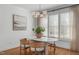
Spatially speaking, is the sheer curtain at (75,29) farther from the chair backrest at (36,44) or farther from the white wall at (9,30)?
the white wall at (9,30)

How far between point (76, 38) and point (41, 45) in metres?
0.54

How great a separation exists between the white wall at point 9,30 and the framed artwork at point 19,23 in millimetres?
46

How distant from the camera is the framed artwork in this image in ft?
4.07

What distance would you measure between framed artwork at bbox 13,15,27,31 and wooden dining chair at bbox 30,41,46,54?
0.93 ft

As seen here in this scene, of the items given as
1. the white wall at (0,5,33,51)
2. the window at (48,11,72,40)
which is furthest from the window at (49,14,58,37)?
the white wall at (0,5,33,51)

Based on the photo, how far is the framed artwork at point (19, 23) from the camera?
1.24 m

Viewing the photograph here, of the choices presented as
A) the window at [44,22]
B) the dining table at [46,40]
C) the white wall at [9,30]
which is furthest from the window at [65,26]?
the white wall at [9,30]

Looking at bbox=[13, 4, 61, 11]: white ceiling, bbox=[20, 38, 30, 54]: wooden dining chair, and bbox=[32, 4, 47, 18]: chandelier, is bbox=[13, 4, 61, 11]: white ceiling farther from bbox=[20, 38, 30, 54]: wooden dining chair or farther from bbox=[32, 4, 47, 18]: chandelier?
bbox=[20, 38, 30, 54]: wooden dining chair

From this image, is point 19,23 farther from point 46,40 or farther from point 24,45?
point 46,40

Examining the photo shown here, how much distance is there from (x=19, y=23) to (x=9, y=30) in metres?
0.18
